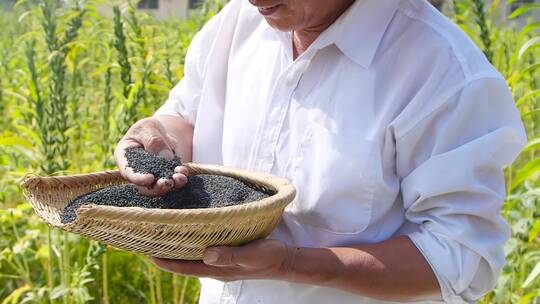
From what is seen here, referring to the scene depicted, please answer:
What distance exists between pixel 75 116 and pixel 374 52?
1.62 m

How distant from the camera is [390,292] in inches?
58.2

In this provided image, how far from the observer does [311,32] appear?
1629 mm

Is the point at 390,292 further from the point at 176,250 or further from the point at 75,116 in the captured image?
the point at 75,116

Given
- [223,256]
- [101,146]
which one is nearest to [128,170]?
[223,256]

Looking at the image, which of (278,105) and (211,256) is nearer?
(211,256)

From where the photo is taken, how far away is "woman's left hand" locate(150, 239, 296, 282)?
4.59 feet

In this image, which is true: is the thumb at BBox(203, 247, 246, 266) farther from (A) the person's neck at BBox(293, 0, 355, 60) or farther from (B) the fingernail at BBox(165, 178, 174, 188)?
(A) the person's neck at BBox(293, 0, 355, 60)

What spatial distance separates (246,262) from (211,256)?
0.06 metres

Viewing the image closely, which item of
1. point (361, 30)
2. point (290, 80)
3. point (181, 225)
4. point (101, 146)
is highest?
point (361, 30)

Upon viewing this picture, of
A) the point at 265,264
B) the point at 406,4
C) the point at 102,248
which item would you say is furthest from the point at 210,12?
the point at 265,264

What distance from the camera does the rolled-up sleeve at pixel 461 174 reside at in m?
1.43

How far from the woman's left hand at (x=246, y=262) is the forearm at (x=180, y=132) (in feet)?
1.40

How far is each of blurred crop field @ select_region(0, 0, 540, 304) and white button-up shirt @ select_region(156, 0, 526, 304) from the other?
2.18 feet

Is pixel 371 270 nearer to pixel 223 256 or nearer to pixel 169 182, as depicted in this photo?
pixel 223 256
